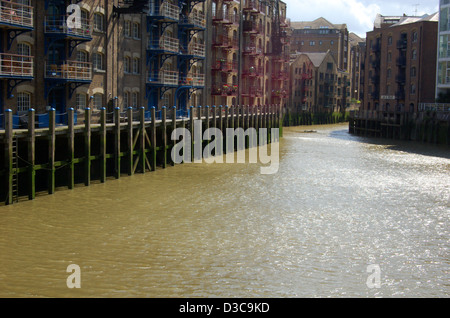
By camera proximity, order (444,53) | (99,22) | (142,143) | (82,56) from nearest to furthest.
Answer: (142,143), (82,56), (99,22), (444,53)

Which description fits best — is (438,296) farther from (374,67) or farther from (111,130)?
(374,67)

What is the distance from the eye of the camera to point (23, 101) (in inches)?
1182

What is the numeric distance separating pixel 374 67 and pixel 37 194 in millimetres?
62220

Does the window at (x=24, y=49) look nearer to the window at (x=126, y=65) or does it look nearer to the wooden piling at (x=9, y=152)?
the window at (x=126, y=65)

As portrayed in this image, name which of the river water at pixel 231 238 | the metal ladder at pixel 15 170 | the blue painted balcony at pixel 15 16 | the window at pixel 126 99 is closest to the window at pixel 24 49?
the blue painted balcony at pixel 15 16

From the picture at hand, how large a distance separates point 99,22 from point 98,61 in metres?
2.31

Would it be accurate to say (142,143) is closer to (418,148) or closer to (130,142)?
(130,142)

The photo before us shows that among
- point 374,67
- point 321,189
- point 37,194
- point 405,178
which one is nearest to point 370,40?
point 374,67

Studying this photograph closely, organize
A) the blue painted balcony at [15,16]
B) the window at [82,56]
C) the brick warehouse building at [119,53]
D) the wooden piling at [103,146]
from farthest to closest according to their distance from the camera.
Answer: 1. the window at [82,56]
2. the brick warehouse building at [119,53]
3. the blue painted balcony at [15,16]
4. the wooden piling at [103,146]

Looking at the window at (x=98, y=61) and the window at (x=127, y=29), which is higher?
the window at (x=127, y=29)

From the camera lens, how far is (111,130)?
27.0m

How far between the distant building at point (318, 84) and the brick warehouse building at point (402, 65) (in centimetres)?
1366

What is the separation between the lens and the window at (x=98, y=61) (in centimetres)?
3531

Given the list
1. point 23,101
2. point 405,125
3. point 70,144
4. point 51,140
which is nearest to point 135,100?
point 23,101
